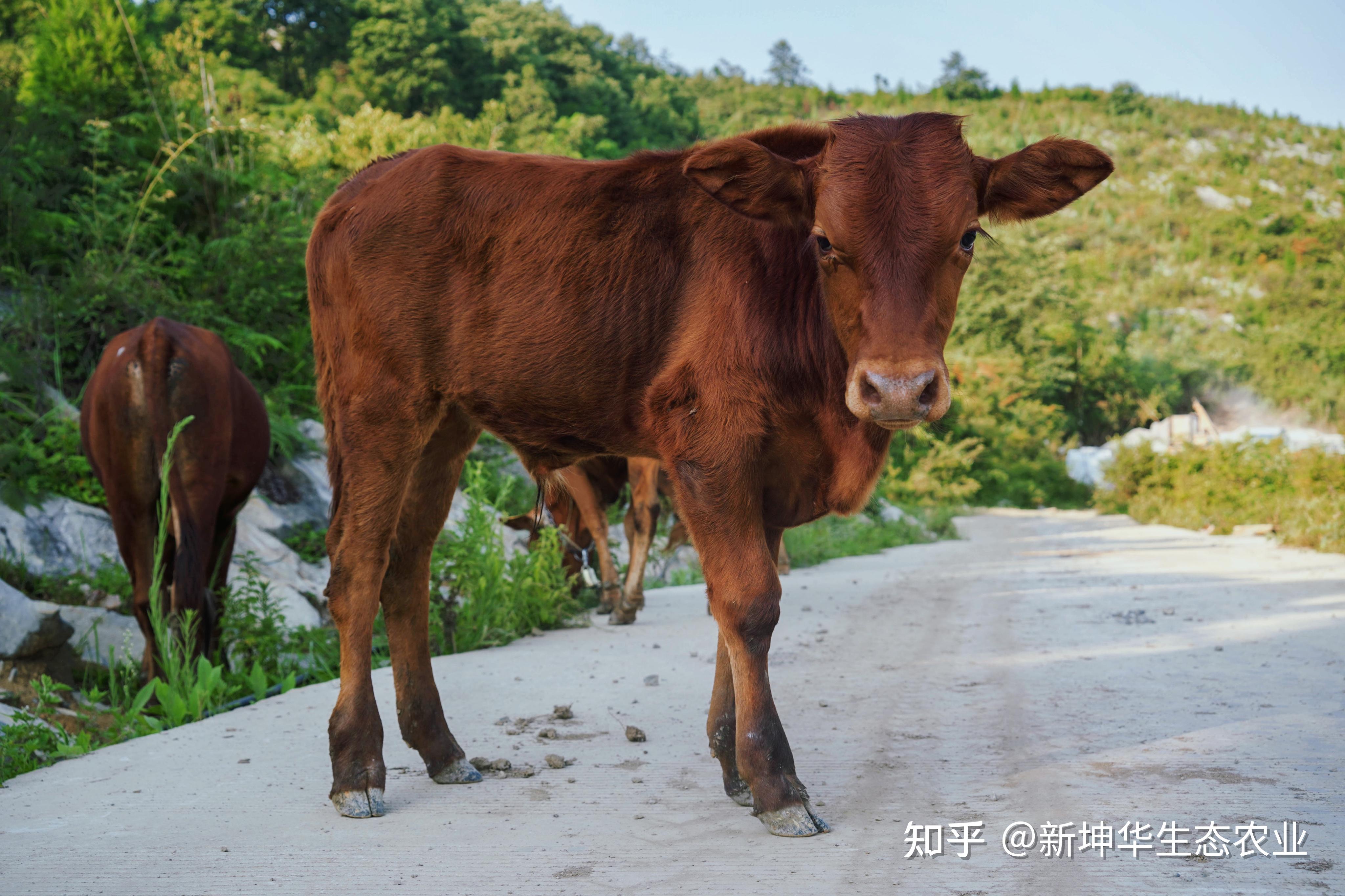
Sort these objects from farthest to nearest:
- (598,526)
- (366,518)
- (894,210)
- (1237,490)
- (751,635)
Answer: (1237,490), (598,526), (366,518), (751,635), (894,210)

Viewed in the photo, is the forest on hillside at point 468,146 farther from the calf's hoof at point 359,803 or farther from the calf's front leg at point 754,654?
the calf's hoof at point 359,803

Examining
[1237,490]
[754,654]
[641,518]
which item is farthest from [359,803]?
[1237,490]

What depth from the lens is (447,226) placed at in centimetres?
388

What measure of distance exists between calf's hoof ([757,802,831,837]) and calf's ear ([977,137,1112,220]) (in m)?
2.03

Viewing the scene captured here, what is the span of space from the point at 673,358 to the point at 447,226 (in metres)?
1.10

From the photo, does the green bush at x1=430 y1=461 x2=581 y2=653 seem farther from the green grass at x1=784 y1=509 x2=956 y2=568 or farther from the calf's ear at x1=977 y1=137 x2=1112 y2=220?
the green grass at x1=784 y1=509 x2=956 y2=568

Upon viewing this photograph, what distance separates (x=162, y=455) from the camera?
5953 millimetres

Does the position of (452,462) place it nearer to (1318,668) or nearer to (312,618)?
(312,618)

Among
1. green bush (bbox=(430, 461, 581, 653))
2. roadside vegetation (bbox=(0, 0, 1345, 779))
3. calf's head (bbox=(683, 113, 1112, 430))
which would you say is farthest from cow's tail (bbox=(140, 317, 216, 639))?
calf's head (bbox=(683, 113, 1112, 430))

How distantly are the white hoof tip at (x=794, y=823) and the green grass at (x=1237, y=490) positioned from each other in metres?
10.5

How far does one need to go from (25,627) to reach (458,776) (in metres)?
3.70

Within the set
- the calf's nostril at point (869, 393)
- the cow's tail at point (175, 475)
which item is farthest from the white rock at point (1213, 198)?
the calf's nostril at point (869, 393)

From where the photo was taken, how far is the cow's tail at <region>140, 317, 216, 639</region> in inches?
227

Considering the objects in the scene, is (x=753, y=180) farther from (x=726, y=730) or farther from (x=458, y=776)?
(x=458, y=776)
